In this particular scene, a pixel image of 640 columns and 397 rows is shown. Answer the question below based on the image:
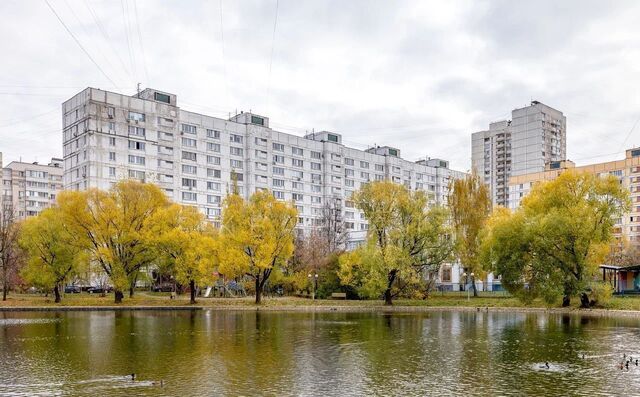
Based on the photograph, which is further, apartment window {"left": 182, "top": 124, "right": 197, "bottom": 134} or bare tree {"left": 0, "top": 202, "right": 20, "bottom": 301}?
apartment window {"left": 182, "top": 124, "right": 197, "bottom": 134}

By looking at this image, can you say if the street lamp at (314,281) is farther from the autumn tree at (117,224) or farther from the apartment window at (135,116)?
the apartment window at (135,116)

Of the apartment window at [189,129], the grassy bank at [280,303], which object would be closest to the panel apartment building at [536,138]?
the apartment window at [189,129]

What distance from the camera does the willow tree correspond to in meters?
76.6

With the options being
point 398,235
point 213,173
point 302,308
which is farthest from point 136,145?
point 398,235

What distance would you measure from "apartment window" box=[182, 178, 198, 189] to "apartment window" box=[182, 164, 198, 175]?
148 centimetres

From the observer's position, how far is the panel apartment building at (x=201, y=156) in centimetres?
10525

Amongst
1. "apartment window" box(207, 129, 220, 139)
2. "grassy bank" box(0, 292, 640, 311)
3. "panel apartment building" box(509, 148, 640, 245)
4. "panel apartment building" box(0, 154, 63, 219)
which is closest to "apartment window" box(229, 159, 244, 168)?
"apartment window" box(207, 129, 220, 139)

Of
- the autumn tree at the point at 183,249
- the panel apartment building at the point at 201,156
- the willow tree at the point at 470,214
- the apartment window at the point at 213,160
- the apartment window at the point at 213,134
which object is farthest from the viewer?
the apartment window at the point at 213,134

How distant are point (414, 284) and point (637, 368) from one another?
1742 inches

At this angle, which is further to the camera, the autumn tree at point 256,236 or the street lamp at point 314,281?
the street lamp at point 314,281

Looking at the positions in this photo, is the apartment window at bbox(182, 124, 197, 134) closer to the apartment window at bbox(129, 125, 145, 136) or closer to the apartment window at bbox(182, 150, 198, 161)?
the apartment window at bbox(182, 150, 198, 161)

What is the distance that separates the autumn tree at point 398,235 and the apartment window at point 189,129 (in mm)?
56248

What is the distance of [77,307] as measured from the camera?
66.4m

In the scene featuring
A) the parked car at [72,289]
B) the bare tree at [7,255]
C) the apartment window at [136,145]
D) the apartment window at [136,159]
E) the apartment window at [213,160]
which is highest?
the apartment window at [136,145]
